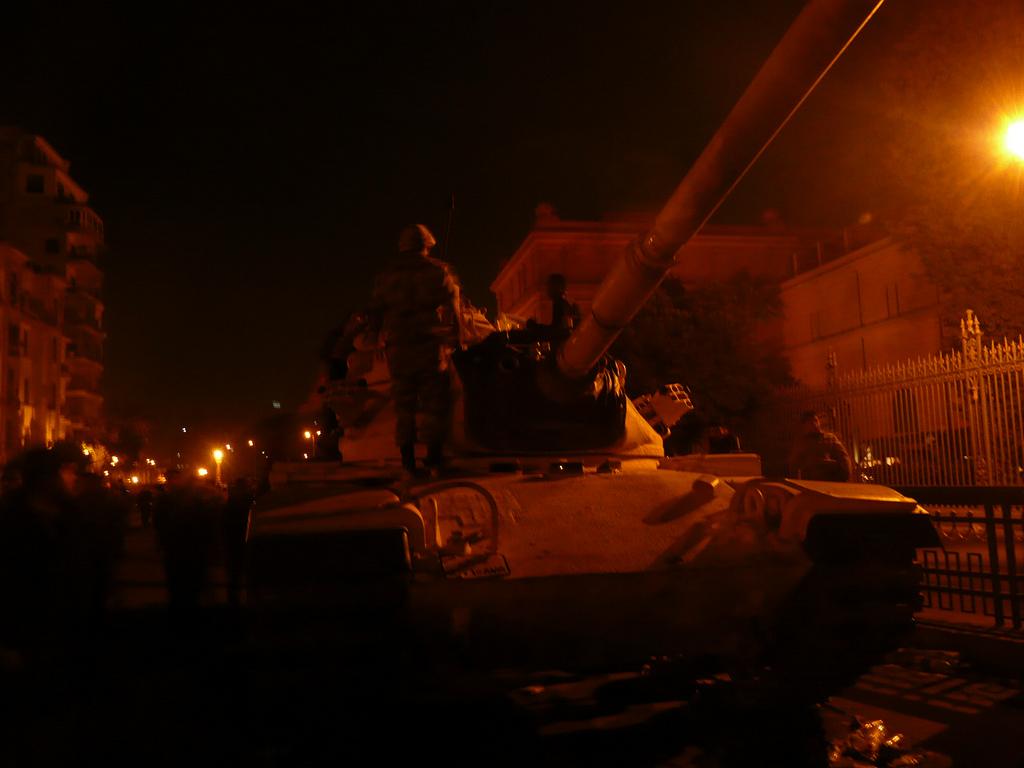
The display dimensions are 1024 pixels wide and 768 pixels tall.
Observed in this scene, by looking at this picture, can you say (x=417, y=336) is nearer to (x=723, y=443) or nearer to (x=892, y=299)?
(x=723, y=443)

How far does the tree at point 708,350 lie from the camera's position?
70.3 ft

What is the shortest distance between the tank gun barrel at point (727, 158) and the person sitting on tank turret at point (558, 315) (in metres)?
0.50

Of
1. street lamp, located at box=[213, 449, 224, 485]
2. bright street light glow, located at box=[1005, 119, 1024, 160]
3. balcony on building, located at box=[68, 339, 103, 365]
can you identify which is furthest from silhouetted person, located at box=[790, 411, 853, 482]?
balcony on building, located at box=[68, 339, 103, 365]

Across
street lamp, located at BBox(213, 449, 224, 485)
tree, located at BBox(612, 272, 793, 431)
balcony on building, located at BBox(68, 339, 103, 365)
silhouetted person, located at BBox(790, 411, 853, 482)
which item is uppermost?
balcony on building, located at BBox(68, 339, 103, 365)

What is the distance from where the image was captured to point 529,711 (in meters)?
5.91

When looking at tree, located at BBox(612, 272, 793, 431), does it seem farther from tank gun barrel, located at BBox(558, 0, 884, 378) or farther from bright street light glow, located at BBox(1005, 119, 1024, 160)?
tank gun barrel, located at BBox(558, 0, 884, 378)

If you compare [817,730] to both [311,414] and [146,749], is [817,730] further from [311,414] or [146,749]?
[311,414]

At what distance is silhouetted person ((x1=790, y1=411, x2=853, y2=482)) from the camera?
8.80 m

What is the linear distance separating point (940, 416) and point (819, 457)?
409 centimetres

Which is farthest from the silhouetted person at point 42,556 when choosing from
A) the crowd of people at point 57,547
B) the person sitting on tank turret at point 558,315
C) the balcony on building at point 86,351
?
the balcony on building at point 86,351

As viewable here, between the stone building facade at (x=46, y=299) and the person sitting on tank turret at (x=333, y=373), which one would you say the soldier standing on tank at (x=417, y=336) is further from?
the stone building facade at (x=46, y=299)

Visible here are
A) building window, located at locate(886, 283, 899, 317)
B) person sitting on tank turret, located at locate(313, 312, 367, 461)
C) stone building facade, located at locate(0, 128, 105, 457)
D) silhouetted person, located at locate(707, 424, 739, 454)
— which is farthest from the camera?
stone building facade, located at locate(0, 128, 105, 457)

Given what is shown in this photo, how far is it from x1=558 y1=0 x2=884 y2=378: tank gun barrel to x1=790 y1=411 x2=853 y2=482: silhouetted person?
11.8 ft

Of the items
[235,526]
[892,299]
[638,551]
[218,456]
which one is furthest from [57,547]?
[892,299]
